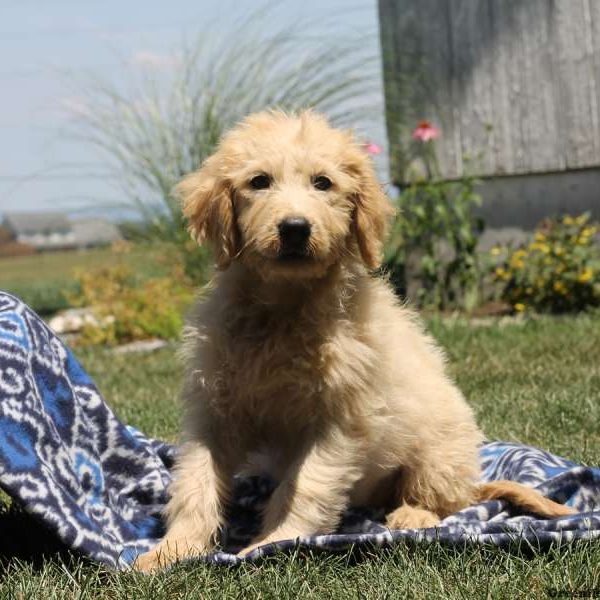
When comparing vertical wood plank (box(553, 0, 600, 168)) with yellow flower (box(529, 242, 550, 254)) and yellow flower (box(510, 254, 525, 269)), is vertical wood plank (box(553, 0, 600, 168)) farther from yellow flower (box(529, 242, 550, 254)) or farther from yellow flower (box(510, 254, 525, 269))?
yellow flower (box(510, 254, 525, 269))

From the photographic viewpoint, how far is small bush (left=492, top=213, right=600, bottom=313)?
9633 millimetres

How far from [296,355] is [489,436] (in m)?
2.05

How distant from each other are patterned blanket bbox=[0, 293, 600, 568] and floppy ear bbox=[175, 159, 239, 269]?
0.76 metres

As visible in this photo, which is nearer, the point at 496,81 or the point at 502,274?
the point at 502,274

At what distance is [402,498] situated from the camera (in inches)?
164

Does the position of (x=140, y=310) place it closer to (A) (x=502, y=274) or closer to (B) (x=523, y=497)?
(A) (x=502, y=274)

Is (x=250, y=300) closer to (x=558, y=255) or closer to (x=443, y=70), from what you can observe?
(x=558, y=255)

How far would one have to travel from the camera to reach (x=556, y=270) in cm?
971

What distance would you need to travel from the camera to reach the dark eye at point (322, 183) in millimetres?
3742

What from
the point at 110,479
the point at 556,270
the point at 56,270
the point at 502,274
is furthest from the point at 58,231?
the point at 110,479

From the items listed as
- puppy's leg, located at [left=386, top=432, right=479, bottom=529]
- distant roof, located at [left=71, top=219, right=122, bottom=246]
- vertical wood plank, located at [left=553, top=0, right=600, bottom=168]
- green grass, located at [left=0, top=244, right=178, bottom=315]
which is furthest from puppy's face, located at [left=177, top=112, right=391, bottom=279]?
distant roof, located at [left=71, top=219, right=122, bottom=246]

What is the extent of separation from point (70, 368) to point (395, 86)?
707cm

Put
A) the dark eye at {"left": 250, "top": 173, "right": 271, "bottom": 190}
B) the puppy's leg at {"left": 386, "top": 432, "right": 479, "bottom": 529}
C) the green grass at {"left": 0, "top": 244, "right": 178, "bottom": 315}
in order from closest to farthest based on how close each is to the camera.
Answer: the dark eye at {"left": 250, "top": 173, "right": 271, "bottom": 190} < the puppy's leg at {"left": 386, "top": 432, "right": 479, "bottom": 529} < the green grass at {"left": 0, "top": 244, "right": 178, "bottom": 315}

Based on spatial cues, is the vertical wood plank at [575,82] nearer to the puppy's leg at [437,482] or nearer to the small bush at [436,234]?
the small bush at [436,234]
